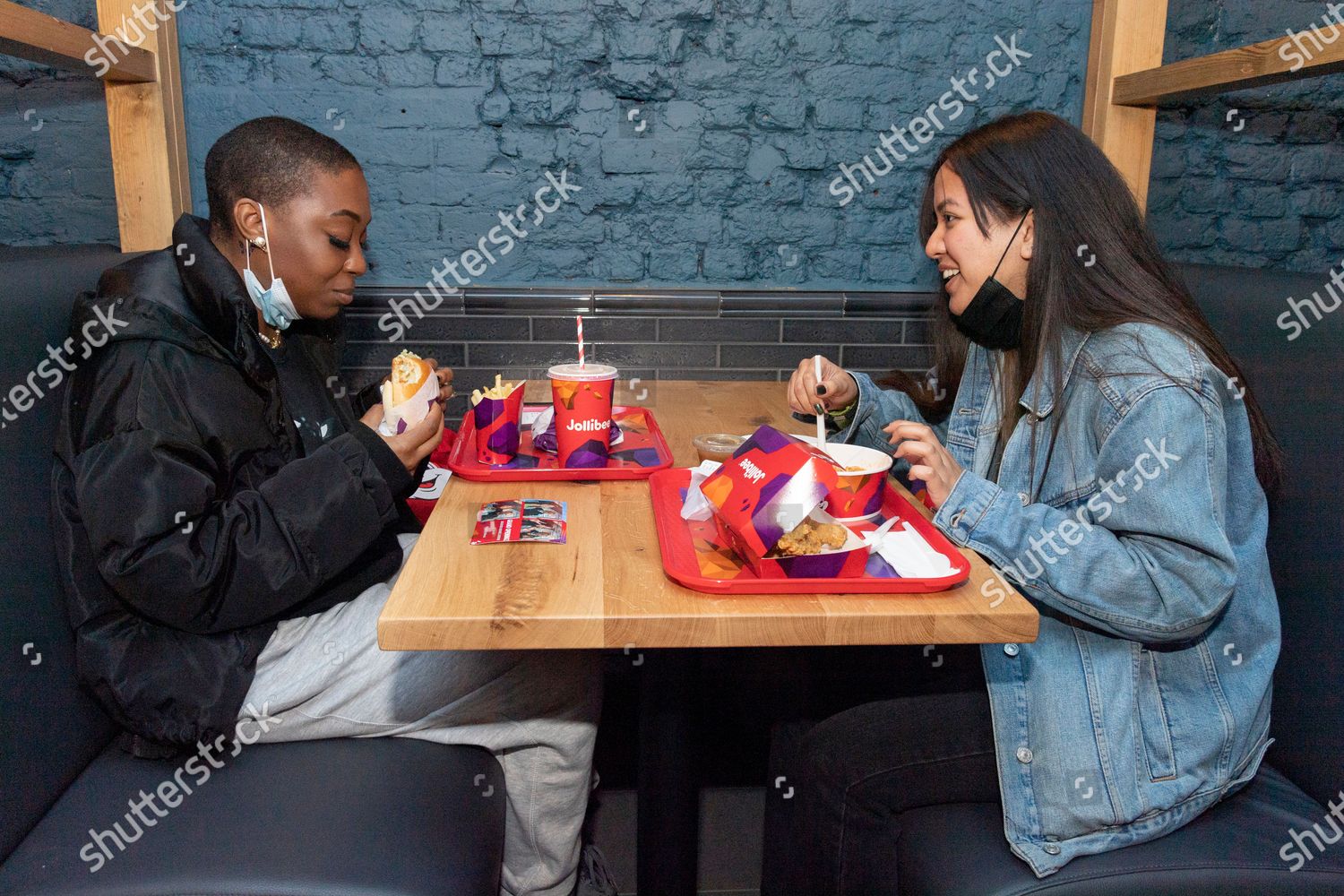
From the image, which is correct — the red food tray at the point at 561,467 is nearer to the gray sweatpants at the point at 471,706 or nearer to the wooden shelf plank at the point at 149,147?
the gray sweatpants at the point at 471,706

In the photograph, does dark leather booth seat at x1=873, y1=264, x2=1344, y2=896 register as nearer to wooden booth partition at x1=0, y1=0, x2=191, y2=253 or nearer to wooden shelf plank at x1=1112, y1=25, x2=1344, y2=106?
wooden shelf plank at x1=1112, y1=25, x2=1344, y2=106

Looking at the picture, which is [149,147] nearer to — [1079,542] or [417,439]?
[417,439]

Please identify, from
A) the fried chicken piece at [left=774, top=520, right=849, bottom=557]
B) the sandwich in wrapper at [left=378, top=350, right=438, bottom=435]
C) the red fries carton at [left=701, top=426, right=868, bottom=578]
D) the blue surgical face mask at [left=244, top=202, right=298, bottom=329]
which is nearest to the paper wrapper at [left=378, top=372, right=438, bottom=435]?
the sandwich in wrapper at [left=378, top=350, right=438, bottom=435]

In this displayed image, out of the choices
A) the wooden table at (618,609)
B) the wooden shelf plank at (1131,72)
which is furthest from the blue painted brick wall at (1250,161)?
the wooden table at (618,609)

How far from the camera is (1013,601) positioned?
109 cm

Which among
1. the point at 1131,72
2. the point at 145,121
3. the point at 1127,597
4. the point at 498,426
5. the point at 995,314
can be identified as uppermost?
the point at 1131,72

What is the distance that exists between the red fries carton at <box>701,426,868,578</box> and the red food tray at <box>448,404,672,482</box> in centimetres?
38

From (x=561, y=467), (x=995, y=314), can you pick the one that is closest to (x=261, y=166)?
(x=561, y=467)

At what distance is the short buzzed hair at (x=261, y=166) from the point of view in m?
1.67

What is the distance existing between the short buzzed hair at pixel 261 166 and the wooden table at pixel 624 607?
0.66 metres

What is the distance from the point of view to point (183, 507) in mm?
1263

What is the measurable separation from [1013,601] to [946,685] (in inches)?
27.1

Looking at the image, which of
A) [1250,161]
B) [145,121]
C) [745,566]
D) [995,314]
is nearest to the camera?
[745,566]

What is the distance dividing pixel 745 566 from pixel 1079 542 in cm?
39
